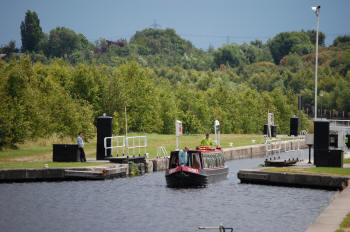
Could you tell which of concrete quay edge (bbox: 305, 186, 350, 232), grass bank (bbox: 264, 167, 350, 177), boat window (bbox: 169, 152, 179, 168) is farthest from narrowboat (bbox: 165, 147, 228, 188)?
concrete quay edge (bbox: 305, 186, 350, 232)

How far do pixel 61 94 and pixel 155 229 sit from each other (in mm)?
40375

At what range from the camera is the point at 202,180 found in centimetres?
4159

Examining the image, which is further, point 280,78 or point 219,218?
point 280,78

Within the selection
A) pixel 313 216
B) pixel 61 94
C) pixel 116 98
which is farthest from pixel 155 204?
pixel 116 98

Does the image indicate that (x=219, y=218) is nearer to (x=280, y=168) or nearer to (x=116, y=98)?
(x=280, y=168)

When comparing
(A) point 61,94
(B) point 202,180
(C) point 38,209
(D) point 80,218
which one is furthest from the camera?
(A) point 61,94

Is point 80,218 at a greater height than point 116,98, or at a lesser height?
lesser

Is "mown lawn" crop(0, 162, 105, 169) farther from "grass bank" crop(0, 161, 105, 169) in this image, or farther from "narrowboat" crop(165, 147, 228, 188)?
"narrowboat" crop(165, 147, 228, 188)

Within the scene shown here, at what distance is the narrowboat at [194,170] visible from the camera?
134 ft

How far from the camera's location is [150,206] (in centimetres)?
3472

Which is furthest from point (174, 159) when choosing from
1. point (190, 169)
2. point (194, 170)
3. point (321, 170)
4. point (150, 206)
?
point (321, 170)

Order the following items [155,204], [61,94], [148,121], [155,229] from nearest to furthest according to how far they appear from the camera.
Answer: [155,229]
[155,204]
[61,94]
[148,121]

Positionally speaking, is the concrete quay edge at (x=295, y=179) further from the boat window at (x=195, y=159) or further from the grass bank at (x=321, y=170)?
the boat window at (x=195, y=159)

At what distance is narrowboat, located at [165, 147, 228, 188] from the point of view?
40875 millimetres
